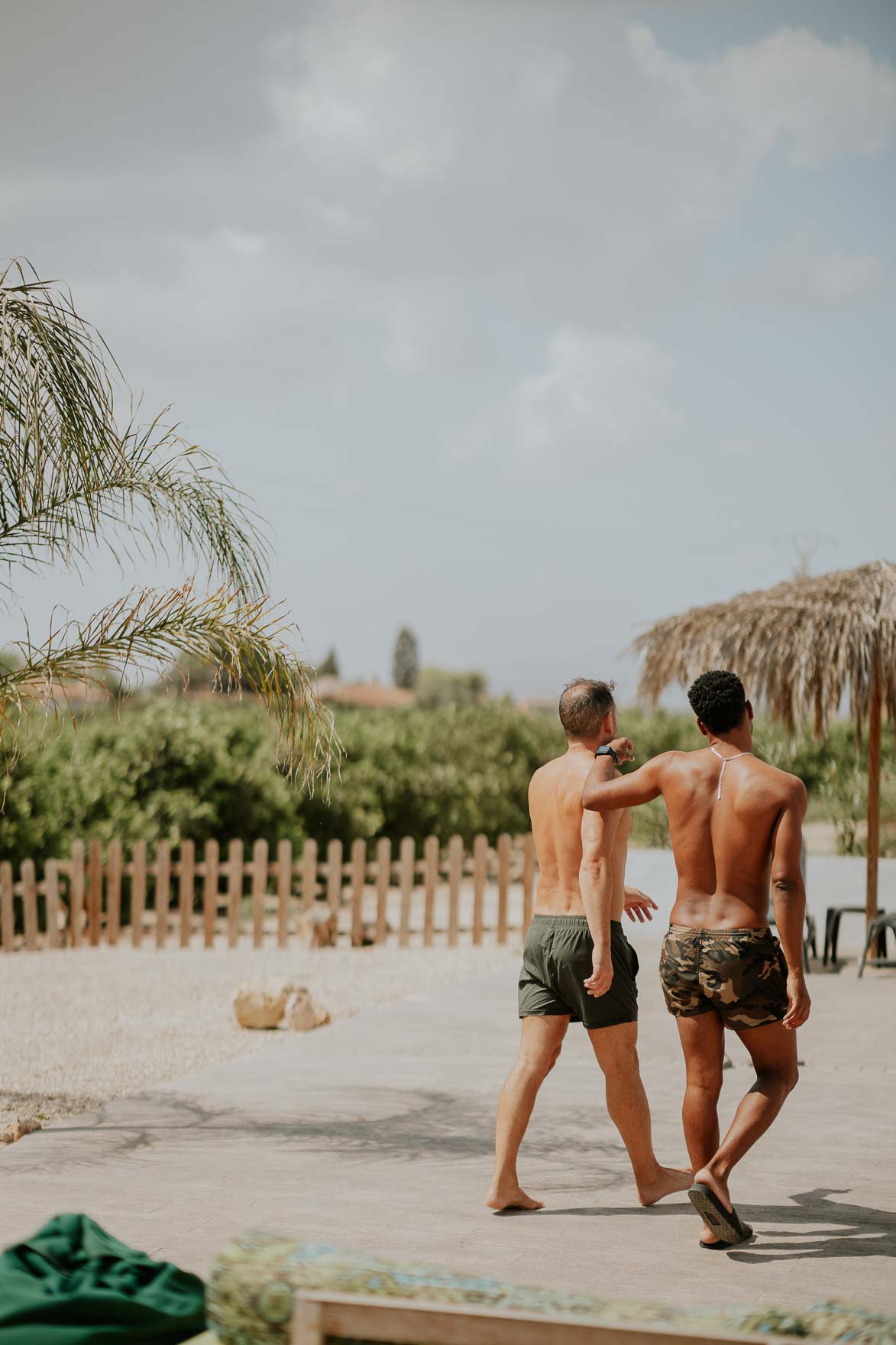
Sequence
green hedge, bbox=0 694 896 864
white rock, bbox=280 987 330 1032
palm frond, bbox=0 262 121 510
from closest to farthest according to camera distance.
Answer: palm frond, bbox=0 262 121 510, white rock, bbox=280 987 330 1032, green hedge, bbox=0 694 896 864

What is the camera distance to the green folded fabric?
2.72 m

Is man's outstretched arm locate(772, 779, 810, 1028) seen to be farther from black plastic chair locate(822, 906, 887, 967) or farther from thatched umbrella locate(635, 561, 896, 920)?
black plastic chair locate(822, 906, 887, 967)

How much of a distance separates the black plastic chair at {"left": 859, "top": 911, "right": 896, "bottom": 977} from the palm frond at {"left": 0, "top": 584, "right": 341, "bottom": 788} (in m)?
5.26

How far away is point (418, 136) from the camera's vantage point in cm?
2320

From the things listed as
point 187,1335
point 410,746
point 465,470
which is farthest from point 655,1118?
point 465,470

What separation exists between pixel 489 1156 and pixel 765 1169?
1.07 m

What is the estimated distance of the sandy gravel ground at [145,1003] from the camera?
22.3 feet

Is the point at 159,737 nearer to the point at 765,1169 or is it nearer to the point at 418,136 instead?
the point at 765,1169

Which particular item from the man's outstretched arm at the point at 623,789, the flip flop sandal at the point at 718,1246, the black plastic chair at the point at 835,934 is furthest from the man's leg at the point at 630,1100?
the black plastic chair at the point at 835,934

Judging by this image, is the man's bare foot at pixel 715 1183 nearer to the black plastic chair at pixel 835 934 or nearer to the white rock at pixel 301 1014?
the white rock at pixel 301 1014

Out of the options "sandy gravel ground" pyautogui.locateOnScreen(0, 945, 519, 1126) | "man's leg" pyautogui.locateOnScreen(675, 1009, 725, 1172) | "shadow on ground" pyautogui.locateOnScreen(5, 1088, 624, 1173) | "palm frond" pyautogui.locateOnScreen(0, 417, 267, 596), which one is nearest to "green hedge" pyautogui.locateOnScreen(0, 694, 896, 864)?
"sandy gravel ground" pyautogui.locateOnScreen(0, 945, 519, 1126)

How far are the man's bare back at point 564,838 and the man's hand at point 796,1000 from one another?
64 centimetres

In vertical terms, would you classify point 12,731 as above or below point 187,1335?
above

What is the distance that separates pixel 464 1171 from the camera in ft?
15.6
